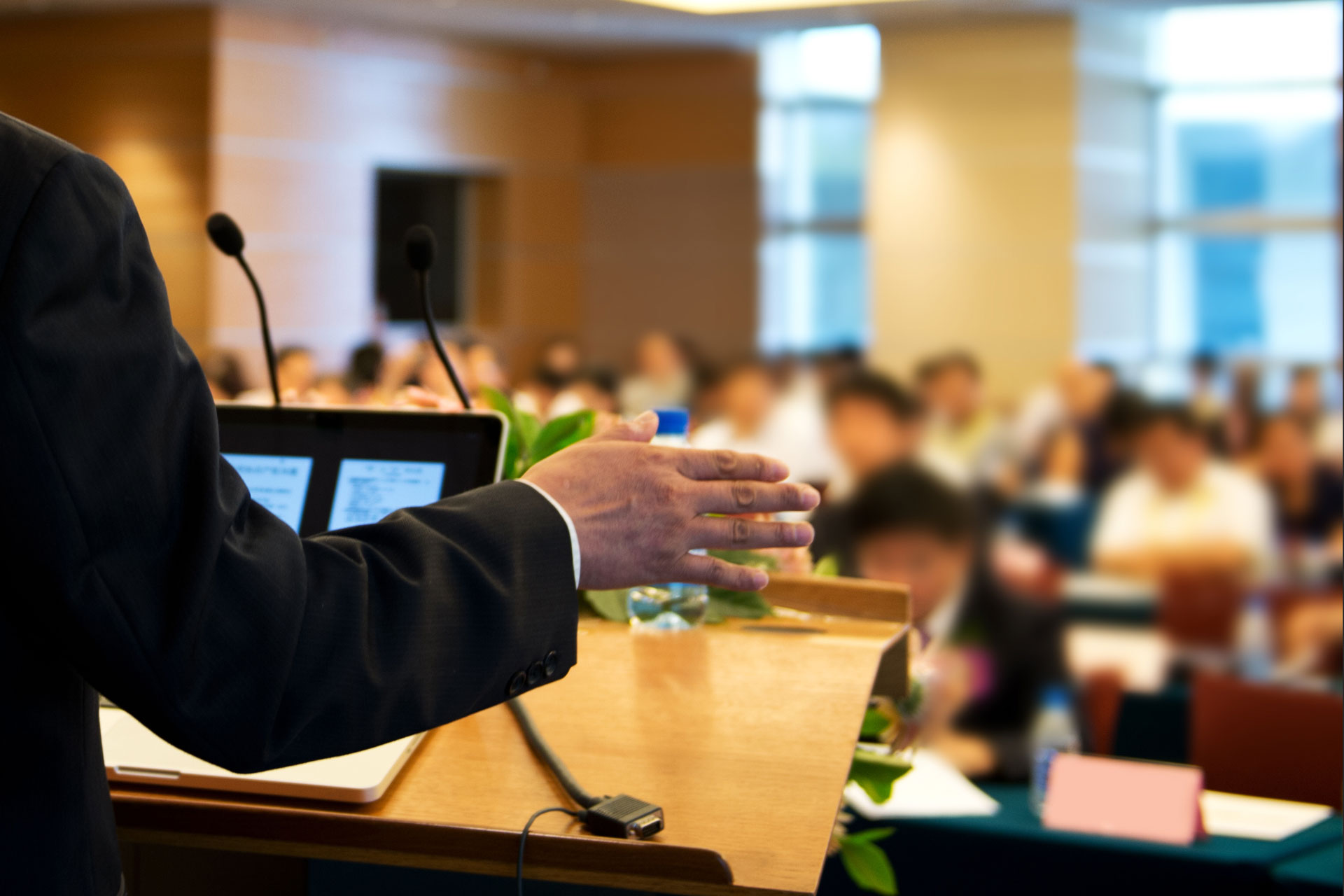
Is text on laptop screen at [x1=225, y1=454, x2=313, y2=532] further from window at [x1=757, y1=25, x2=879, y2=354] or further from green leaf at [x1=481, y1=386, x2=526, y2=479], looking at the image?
window at [x1=757, y1=25, x2=879, y2=354]

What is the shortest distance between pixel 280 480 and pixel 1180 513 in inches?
172

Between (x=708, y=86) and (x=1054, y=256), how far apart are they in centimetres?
262

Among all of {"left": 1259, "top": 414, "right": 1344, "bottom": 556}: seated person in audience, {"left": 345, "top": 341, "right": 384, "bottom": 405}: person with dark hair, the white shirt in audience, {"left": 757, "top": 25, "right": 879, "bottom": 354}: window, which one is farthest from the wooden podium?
{"left": 757, "top": 25, "right": 879, "bottom": 354}: window

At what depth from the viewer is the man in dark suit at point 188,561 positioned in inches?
23.8

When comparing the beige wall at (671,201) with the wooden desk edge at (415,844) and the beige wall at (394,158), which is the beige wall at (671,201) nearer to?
the beige wall at (394,158)

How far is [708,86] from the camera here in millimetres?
8945

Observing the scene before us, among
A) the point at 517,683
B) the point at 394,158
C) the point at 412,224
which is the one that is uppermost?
the point at 394,158

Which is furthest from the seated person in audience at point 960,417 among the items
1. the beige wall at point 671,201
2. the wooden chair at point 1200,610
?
the beige wall at point 671,201

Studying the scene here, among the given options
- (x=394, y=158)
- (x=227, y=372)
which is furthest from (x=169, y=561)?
(x=394, y=158)

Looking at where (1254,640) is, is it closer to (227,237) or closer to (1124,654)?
(1124,654)

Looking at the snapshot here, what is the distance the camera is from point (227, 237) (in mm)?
1310

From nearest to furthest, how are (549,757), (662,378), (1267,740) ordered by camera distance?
(549,757) < (1267,740) < (662,378)

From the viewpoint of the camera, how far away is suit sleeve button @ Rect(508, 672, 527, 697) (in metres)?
0.74

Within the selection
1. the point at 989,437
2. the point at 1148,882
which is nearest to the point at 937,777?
the point at 1148,882
